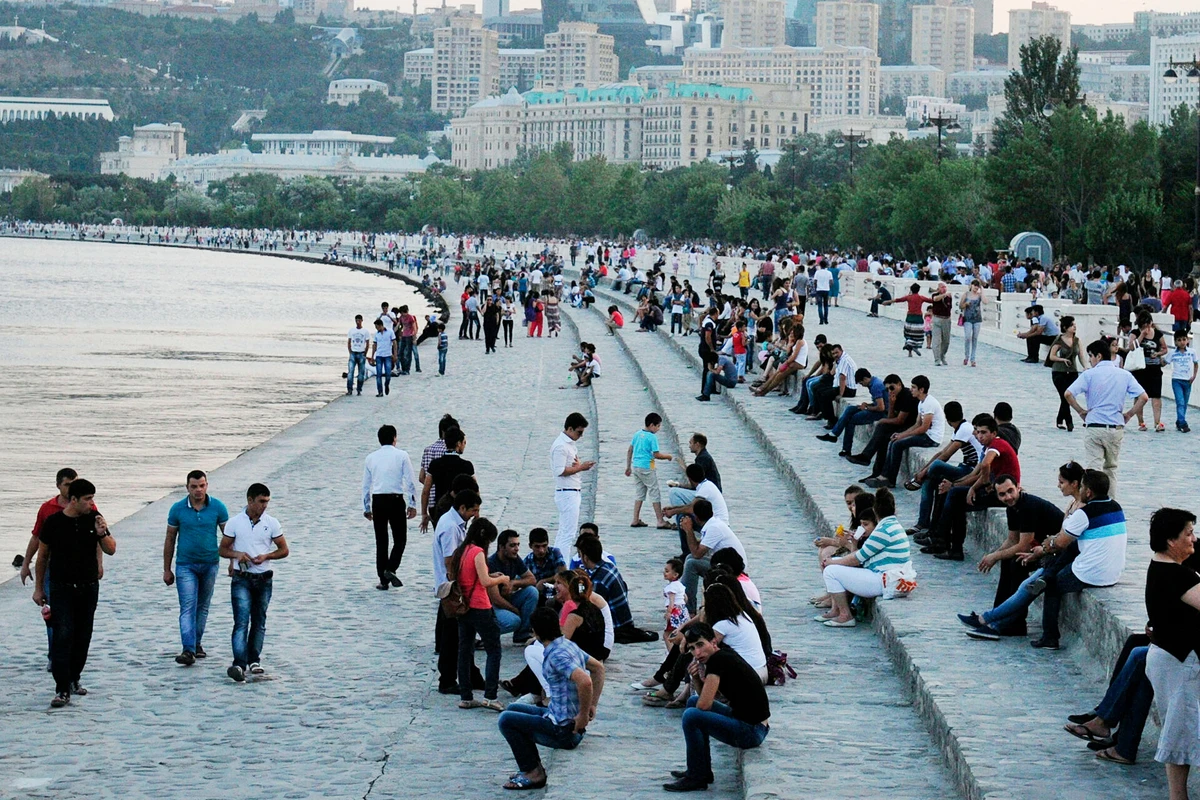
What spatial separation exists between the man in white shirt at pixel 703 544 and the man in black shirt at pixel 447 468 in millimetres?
2111

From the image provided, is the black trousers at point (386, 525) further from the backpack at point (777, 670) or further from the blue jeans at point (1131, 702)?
the blue jeans at point (1131, 702)

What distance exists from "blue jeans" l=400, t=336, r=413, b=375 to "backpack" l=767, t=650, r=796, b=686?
1049 inches

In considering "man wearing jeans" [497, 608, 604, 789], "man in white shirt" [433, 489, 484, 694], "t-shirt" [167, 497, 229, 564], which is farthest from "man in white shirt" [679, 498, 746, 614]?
"t-shirt" [167, 497, 229, 564]

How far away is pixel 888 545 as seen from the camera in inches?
442

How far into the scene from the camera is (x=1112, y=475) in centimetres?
1486

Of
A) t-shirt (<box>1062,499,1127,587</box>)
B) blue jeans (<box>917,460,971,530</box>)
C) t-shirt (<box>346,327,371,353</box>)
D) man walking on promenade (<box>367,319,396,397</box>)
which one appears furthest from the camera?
man walking on promenade (<box>367,319,396,397</box>)

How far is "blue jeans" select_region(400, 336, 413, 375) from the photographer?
3622 cm

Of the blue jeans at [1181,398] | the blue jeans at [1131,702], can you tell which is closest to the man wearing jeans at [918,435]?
the blue jeans at [1181,398]

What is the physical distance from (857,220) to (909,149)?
4219mm

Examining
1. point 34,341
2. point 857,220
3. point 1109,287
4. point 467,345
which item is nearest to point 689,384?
point 1109,287

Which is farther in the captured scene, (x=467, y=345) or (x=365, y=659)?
(x=467, y=345)

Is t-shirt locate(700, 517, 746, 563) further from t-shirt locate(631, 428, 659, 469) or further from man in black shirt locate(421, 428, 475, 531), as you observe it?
t-shirt locate(631, 428, 659, 469)

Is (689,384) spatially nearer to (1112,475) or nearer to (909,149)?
(1112,475)

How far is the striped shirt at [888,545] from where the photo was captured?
11203mm
